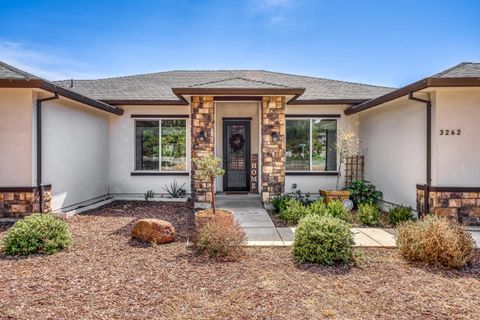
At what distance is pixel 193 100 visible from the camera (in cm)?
824

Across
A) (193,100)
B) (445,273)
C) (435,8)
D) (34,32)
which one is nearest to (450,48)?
(435,8)

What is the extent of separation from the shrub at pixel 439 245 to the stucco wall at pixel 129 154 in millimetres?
6981

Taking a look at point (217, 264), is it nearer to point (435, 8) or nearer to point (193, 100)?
point (193, 100)

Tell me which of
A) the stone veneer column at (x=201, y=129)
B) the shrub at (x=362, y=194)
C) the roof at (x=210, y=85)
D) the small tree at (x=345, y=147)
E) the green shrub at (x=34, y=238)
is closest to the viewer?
the green shrub at (x=34, y=238)

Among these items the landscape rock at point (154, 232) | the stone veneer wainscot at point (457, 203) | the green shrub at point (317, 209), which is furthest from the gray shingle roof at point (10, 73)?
the stone veneer wainscot at point (457, 203)

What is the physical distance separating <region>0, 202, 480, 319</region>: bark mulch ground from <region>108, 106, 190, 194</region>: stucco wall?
197 inches

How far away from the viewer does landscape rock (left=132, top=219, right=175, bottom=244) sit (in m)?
5.30

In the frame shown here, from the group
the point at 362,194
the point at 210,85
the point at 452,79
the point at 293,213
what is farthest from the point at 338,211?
the point at 210,85

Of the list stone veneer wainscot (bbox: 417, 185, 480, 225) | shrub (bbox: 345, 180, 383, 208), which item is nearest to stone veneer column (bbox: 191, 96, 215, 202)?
shrub (bbox: 345, 180, 383, 208)

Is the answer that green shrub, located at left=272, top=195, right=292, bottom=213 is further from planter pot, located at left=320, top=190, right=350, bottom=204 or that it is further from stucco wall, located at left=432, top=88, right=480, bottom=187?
stucco wall, located at left=432, top=88, right=480, bottom=187

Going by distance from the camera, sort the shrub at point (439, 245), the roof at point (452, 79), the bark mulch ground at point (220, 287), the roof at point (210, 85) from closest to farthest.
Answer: the bark mulch ground at point (220, 287), the shrub at point (439, 245), the roof at point (452, 79), the roof at point (210, 85)

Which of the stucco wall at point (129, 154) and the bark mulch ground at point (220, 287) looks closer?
the bark mulch ground at point (220, 287)

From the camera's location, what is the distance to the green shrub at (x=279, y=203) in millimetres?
7628

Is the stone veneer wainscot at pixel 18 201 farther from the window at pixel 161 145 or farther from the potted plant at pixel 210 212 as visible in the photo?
the potted plant at pixel 210 212
